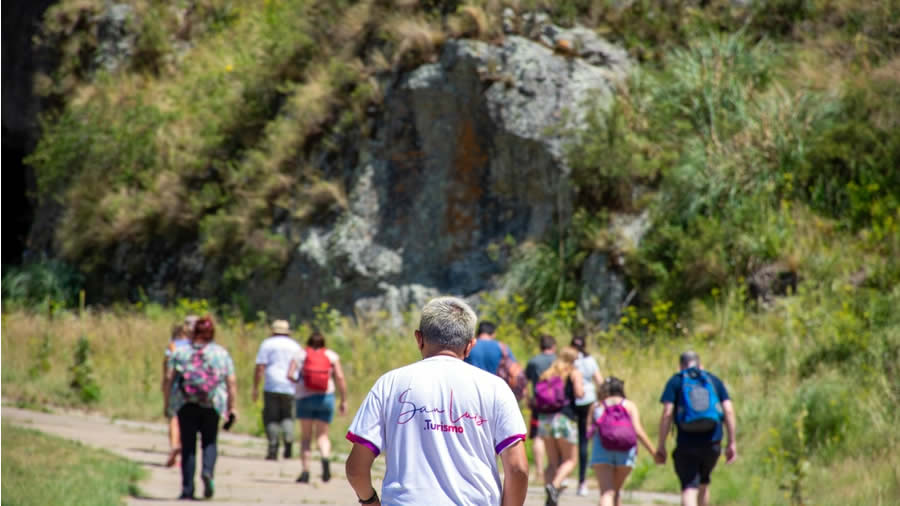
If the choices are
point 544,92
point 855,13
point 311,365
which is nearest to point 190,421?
point 311,365

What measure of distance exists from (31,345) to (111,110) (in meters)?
9.93

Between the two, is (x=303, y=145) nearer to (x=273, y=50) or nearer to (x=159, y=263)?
(x=273, y=50)

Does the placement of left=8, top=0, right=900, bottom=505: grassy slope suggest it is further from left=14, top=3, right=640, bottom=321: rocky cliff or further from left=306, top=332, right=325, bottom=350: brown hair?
left=306, top=332, right=325, bottom=350: brown hair

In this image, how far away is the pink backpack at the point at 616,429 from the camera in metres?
10.3

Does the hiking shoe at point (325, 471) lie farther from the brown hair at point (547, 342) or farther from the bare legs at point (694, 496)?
the bare legs at point (694, 496)

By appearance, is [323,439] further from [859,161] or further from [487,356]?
[859,161]

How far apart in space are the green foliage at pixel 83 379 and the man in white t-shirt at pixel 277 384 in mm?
6148

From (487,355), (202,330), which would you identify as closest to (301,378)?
(202,330)

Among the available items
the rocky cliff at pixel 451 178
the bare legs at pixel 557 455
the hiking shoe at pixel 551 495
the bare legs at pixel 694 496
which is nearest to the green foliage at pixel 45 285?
the rocky cliff at pixel 451 178

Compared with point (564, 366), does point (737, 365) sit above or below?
below

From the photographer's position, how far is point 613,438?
1027cm

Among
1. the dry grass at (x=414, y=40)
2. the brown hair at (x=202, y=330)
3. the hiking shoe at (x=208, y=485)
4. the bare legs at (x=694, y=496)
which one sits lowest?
the hiking shoe at (x=208, y=485)

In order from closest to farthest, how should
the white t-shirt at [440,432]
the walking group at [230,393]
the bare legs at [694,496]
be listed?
the white t-shirt at [440,432] → the bare legs at [694,496] → the walking group at [230,393]

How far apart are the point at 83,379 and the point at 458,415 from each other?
1660 cm
